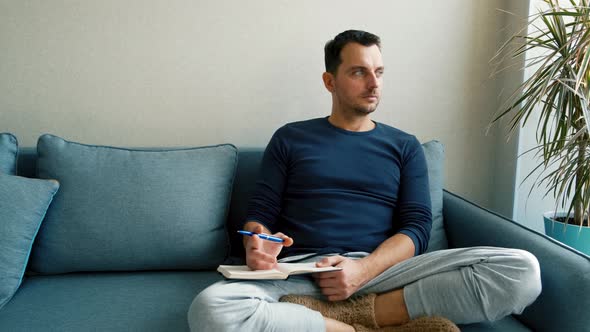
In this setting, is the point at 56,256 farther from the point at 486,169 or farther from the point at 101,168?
the point at 486,169

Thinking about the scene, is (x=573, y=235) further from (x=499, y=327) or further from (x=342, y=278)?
(x=342, y=278)

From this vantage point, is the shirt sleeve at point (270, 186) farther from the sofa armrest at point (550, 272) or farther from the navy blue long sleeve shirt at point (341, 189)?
the sofa armrest at point (550, 272)

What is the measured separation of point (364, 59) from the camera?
1832 mm

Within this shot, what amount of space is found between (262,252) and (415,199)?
1.95ft

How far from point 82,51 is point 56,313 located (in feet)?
3.49

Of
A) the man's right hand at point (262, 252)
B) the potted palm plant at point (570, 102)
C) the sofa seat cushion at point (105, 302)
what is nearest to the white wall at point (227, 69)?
the potted palm plant at point (570, 102)

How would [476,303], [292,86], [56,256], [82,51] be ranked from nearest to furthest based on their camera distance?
[476,303] → [56,256] → [82,51] → [292,86]

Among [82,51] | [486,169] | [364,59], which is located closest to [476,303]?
[364,59]

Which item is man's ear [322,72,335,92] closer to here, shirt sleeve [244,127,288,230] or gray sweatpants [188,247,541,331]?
shirt sleeve [244,127,288,230]

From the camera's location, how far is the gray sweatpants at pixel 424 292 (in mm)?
1349

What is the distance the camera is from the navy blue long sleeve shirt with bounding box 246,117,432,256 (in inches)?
69.3

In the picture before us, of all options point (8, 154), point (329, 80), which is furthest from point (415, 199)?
point (8, 154)

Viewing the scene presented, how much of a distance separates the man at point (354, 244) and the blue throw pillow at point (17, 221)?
2.04 feet

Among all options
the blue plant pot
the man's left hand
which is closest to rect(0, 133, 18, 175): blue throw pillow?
the man's left hand
